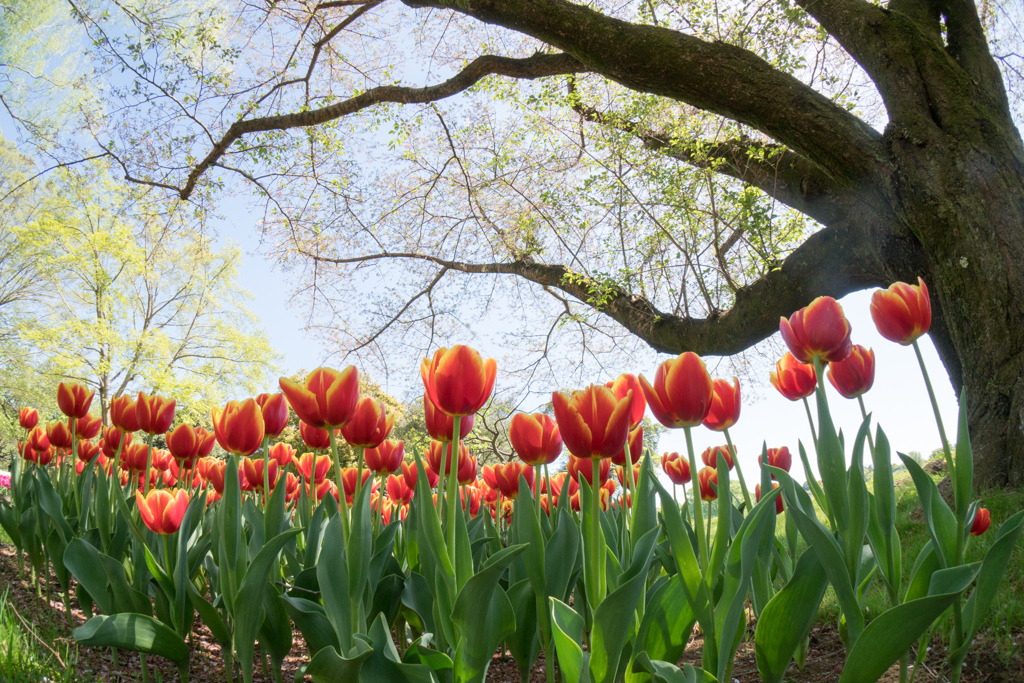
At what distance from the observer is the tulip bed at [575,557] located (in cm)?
93

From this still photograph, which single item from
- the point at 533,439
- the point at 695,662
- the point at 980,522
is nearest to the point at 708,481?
the point at 695,662

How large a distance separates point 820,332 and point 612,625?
2.18 ft

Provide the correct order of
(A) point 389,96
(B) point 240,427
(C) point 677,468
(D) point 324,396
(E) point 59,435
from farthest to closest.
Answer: (A) point 389,96
(E) point 59,435
(C) point 677,468
(B) point 240,427
(D) point 324,396

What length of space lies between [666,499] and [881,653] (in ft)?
1.25

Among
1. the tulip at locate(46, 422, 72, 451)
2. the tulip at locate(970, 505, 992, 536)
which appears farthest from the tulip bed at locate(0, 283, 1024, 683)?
the tulip at locate(46, 422, 72, 451)

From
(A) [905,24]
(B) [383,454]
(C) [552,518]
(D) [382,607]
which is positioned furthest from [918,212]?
(D) [382,607]

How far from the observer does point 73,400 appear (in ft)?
7.23

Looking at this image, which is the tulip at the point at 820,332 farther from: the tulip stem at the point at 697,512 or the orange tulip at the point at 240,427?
the orange tulip at the point at 240,427

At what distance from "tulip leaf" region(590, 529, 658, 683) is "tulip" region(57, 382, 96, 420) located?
6.69 feet

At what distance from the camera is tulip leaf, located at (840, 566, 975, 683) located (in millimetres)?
900

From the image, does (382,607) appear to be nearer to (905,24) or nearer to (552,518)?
(552,518)

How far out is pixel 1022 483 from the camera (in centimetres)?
→ 354

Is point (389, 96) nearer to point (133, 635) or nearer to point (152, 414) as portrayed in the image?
point (152, 414)

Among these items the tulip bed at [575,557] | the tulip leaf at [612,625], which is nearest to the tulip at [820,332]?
the tulip bed at [575,557]
